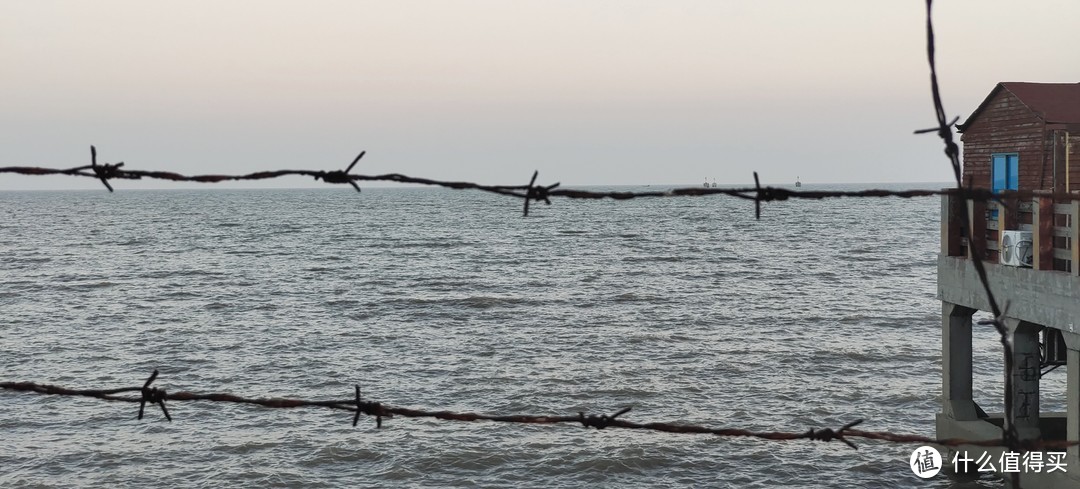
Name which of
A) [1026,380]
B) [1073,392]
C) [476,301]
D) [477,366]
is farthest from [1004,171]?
[476,301]

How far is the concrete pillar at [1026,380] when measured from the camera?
11.0m

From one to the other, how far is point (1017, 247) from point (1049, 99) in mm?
3410

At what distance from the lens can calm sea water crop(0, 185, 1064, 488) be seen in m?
15.0

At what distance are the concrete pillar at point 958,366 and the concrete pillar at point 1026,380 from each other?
25.4 inches

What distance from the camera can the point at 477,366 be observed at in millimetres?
22906

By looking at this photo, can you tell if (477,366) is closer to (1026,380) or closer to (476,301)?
(476,301)

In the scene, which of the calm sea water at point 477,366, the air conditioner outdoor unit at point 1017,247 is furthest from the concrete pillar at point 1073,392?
the calm sea water at point 477,366

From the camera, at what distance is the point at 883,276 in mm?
45312

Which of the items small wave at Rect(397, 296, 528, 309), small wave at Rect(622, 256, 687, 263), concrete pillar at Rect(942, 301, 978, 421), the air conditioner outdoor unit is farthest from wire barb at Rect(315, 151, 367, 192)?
small wave at Rect(622, 256, 687, 263)

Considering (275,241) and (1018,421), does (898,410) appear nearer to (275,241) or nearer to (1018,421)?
(1018,421)

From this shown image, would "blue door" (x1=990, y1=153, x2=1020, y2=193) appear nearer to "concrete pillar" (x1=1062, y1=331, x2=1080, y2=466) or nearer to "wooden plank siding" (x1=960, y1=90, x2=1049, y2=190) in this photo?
"wooden plank siding" (x1=960, y1=90, x2=1049, y2=190)

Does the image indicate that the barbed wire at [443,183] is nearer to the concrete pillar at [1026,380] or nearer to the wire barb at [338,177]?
the wire barb at [338,177]

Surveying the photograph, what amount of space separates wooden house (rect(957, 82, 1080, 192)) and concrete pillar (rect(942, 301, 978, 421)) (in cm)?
187

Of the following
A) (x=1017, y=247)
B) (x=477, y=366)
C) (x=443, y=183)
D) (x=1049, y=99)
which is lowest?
(x=477, y=366)
